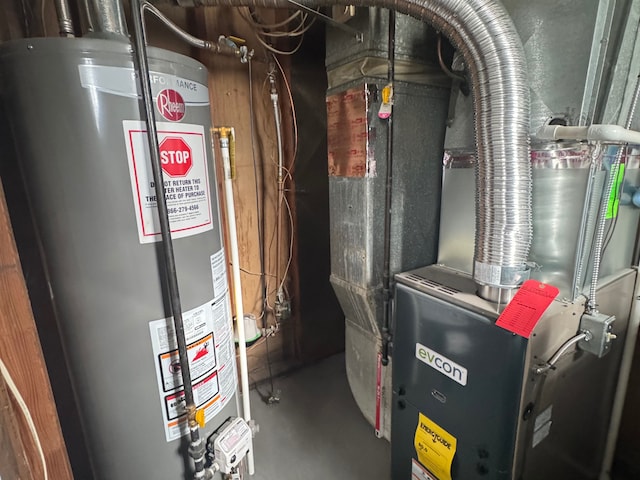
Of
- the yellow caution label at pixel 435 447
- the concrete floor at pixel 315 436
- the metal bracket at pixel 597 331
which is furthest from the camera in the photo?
the concrete floor at pixel 315 436

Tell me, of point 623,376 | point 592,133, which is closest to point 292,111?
point 592,133

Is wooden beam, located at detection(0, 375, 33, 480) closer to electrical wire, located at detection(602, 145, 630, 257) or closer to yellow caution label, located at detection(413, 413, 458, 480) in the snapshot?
yellow caution label, located at detection(413, 413, 458, 480)

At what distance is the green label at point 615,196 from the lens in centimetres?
96

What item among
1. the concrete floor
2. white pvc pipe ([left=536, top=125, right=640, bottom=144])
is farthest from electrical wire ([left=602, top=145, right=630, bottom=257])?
the concrete floor

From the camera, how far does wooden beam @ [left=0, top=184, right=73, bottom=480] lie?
73 cm

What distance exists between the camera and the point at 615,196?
3.24 feet

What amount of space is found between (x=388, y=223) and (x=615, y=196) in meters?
0.68

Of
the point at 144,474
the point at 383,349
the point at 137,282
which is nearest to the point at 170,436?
the point at 144,474

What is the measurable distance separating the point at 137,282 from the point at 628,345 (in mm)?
1635

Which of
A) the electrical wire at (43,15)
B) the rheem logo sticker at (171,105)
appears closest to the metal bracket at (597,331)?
the rheem logo sticker at (171,105)

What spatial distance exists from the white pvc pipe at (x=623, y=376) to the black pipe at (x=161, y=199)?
1.49 metres

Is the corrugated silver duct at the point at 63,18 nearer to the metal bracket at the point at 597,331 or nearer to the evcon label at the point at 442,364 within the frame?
the evcon label at the point at 442,364

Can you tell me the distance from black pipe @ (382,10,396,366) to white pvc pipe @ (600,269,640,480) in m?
0.85

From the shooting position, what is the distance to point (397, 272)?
1.31 metres
